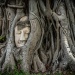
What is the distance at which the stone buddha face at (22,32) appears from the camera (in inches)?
237

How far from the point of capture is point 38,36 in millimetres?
5992

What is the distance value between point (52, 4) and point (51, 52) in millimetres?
1247

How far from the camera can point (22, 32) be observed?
6.09 metres

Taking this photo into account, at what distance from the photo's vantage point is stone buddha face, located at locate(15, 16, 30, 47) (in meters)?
6.02

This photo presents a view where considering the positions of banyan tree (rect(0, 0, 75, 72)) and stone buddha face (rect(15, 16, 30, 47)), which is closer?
banyan tree (rect(0, 0, 75, 72))

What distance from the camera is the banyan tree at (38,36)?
5680 millimetres

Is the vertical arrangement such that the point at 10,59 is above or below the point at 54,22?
below

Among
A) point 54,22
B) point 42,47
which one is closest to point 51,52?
point 42,47

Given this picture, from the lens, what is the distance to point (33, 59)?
5.84 m

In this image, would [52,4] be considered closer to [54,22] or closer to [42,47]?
[54,22]

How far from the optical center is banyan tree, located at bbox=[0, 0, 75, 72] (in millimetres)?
5680

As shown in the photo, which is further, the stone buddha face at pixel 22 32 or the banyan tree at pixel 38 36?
the stone buddha face at pixel 22 32

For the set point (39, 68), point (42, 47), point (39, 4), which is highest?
point (39, 4)

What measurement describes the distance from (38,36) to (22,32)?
1.28ft
